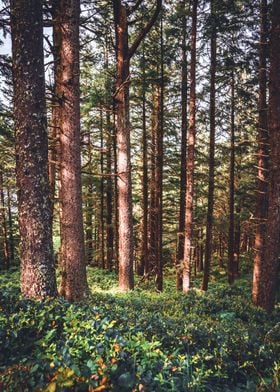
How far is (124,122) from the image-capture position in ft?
31.9

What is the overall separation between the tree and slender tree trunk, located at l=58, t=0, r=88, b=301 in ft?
7.22

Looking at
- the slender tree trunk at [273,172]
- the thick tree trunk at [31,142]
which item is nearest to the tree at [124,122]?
the slender tree trunk at [273,172]

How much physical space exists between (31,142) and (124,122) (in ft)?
15.9

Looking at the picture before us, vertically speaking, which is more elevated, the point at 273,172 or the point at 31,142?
the point at 31,142

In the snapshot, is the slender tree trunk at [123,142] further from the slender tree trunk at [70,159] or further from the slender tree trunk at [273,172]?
the slender tree trunk at [273,172]

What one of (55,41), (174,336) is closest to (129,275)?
(174,336)

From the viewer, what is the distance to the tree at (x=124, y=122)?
9.47 m

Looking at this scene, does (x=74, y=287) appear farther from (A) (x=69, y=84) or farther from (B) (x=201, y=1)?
(B) (x=201, y=1)

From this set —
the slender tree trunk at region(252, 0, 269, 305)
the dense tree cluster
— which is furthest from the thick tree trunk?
the slender tree trunk at region(252, 0, 269, 305)

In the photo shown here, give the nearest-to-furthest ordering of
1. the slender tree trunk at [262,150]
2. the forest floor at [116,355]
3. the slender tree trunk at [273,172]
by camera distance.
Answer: the forest floor at [116,355] → the slender tree trunk at [273,172] → the slender tree trunk at [262,150]

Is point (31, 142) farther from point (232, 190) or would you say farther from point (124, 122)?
point (232, 190)

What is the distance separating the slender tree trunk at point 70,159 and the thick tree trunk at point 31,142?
1.79 metres

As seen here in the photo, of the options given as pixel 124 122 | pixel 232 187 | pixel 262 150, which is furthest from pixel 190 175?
pixel 232 187

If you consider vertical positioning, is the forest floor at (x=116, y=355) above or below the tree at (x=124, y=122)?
below
